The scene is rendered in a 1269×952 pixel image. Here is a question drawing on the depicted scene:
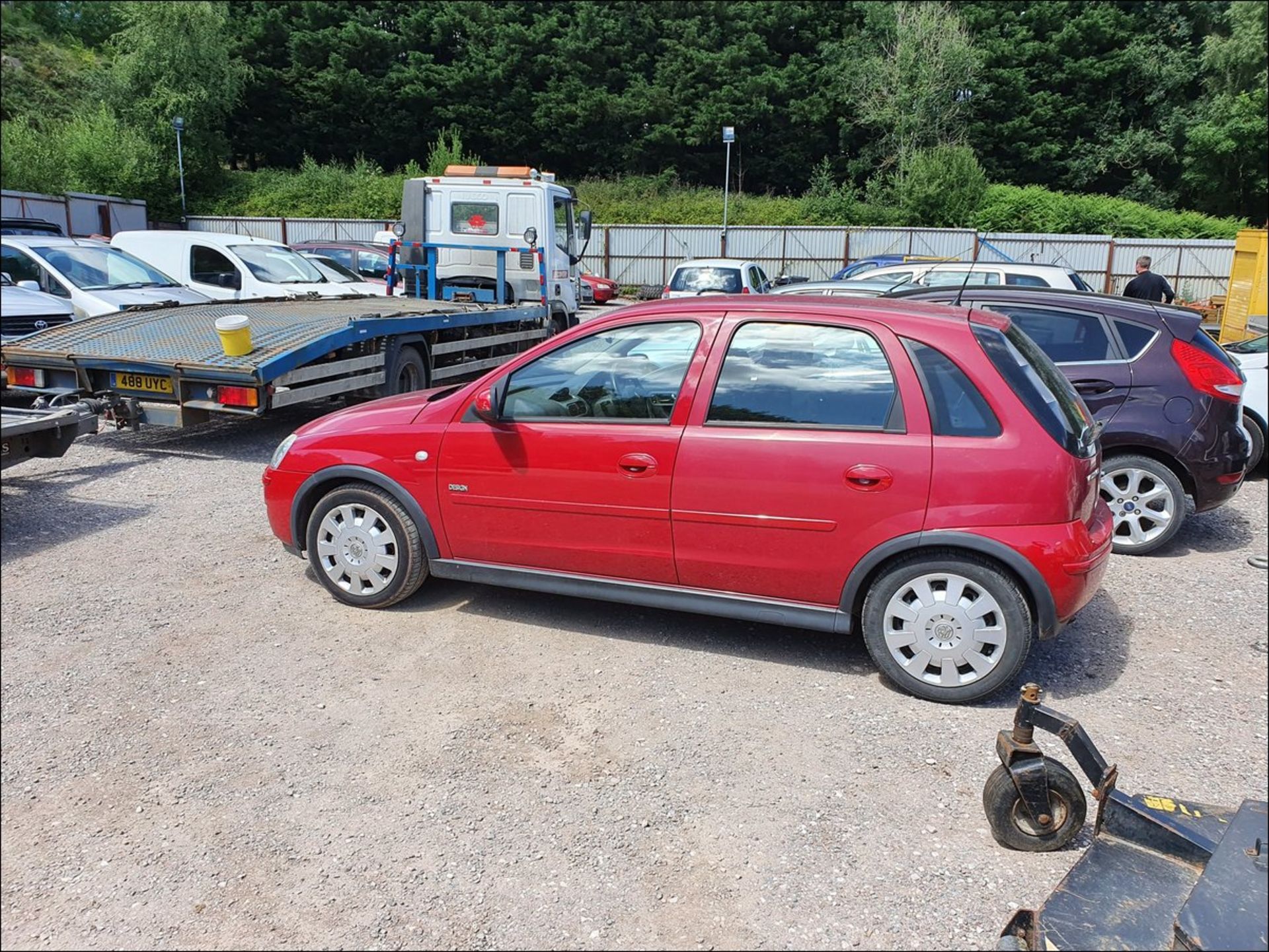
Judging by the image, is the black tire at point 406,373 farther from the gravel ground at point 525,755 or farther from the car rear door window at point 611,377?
the car rear door window at point 611,377

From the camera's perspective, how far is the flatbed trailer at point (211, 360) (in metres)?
7.60

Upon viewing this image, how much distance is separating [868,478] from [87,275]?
11.3 metres

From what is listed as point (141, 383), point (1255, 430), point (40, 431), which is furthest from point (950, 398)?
point (141, 383)

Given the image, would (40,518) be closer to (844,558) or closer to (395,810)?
(395,810)

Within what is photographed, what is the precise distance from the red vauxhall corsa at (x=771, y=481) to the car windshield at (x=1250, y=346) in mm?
5254

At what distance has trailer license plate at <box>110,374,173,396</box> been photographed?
25.3 ft

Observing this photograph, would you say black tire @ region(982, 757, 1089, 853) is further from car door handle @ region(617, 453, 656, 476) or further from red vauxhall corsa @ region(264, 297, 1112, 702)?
car door handle @ region(617, 453, 656, 476)

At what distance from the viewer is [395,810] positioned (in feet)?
10.2

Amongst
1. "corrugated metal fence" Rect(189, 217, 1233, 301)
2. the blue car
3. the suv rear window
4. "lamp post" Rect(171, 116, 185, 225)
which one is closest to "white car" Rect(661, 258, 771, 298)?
the blue car

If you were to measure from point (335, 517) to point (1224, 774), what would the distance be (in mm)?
4086

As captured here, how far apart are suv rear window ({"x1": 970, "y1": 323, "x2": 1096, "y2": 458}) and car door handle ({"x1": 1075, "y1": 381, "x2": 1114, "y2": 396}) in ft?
6.68

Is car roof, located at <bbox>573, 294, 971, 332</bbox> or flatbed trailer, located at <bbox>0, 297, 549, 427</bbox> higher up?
car roof, located at <bbox>573, 294, 971, 332</bbox>

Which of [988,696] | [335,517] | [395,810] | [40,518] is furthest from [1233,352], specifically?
[40,518]

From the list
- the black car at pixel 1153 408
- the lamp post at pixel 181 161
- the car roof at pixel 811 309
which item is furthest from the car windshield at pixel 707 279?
the lamp post at pixel 181 161
